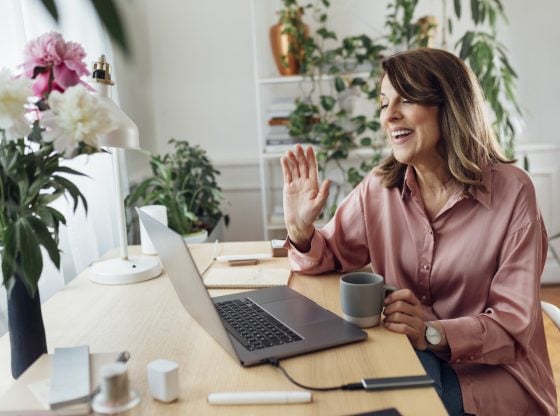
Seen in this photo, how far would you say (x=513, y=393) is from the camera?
1.05 m

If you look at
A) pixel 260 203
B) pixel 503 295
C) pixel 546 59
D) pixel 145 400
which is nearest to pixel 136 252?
pixel 145 400

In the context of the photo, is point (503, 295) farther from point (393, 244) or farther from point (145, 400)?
point (145, 400)

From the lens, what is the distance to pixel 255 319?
40.6 inches

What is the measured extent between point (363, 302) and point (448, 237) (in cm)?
33

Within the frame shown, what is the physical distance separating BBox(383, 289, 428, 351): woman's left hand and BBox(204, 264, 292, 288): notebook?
299 mm

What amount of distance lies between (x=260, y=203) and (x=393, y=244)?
199cm

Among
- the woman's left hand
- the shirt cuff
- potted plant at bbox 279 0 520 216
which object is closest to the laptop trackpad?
the woman's left hand

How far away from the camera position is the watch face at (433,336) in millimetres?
1013

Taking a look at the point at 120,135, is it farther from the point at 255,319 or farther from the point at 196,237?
the point at 196,237

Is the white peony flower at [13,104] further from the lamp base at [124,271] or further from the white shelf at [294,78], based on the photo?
the white shelf at [294,78]

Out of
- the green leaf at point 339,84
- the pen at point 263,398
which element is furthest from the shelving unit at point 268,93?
the pen at point 263,398

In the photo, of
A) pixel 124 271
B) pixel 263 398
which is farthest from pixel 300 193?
pixel 263 398

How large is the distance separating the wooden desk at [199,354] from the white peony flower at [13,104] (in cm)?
36

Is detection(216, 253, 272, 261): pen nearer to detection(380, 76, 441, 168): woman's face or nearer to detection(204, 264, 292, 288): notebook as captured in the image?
detection(204, 264, 292, 288): notebook
